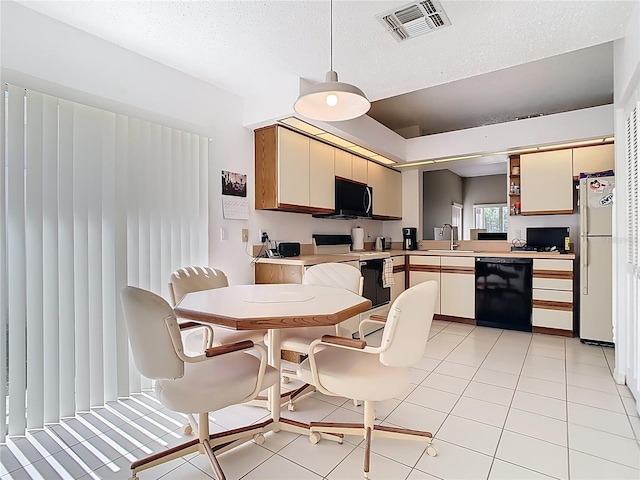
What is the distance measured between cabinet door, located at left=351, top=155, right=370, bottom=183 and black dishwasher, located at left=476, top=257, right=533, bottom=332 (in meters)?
1.75

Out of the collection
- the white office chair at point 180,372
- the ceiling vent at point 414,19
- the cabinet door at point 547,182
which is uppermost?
the ceiling vent at point 414,19

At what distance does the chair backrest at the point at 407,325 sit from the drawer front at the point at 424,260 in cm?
313

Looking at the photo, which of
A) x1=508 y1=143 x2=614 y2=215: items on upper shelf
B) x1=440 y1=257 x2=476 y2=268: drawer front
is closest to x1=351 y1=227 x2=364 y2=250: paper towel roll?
x1=440 y1=257 x2=476 y2=268: drawer front

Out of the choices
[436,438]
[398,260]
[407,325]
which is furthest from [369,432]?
[398,260]

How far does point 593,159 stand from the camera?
154 inches

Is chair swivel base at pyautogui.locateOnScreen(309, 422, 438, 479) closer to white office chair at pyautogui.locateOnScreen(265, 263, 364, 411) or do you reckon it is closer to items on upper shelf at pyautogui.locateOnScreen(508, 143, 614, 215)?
white office chair at pyautogui.locateOnScreen(265, 263, 364, 411)

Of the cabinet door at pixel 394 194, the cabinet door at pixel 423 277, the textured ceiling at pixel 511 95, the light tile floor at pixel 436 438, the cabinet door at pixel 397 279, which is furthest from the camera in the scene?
the cabinet door at pixel 394 194

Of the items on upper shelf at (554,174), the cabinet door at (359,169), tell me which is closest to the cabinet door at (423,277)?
the items on upper shelf at (554,174)

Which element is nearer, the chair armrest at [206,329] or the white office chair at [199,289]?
the chair armrest at [206,329]

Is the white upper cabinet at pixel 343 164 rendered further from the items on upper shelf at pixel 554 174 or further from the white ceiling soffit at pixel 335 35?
the items on upper shelf at pixel 554 174

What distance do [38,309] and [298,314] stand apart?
5.34ft

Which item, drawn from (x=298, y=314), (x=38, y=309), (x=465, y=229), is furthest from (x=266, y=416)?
(x=465, y=229)

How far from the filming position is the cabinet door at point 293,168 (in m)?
3.21

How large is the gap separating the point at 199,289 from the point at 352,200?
2.24 metres
